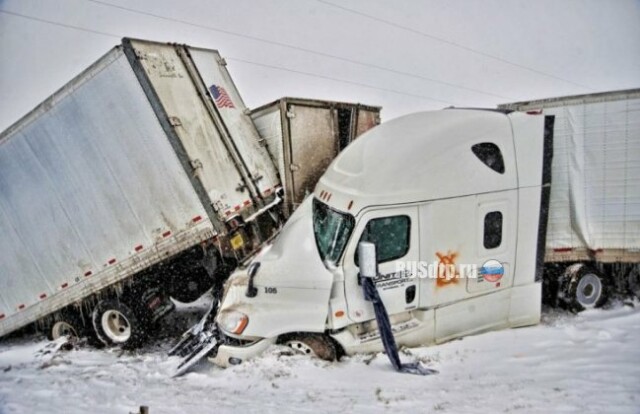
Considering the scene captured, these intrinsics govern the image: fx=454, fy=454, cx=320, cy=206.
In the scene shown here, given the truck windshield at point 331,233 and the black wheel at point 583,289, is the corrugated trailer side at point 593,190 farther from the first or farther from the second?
the truck windshield at point 331,233

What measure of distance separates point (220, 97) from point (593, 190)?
233 inches

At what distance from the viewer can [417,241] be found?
5375mm

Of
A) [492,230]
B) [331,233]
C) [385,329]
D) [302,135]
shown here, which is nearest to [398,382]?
[385,329]

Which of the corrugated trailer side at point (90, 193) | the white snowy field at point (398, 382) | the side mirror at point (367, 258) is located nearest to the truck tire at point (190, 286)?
the corrugated trailer side at point (90, 193)

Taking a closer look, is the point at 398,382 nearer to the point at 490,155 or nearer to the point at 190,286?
the point at 490,155

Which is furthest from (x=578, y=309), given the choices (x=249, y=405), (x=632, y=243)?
(x=249, y=405)

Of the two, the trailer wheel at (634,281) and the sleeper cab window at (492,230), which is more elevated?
the sleeper cab window at (492,230)

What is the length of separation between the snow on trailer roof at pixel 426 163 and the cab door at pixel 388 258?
0.20m

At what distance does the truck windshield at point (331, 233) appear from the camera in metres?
5.28

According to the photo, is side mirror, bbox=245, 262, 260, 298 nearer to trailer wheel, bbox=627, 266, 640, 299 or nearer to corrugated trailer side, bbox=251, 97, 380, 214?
corrugated trailer side, bbox=251, 97, 380, 214

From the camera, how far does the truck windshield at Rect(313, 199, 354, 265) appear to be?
5.28 metres

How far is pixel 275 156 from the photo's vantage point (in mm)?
7852

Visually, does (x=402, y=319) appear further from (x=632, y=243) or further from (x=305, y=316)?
(x=632, y=243)

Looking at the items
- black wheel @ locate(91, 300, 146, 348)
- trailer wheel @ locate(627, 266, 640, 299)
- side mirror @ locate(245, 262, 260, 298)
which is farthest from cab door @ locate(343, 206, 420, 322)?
trailer wheel @ locate(627, 266, 640, 299)
